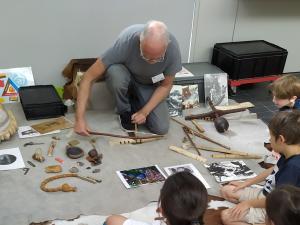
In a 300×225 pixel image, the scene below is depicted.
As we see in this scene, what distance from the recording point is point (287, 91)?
9.52ft

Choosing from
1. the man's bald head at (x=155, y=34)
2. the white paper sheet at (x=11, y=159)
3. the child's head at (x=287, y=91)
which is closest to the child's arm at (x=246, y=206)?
the child's head at (x=287, y=91)

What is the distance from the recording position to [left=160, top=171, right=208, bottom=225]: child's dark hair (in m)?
1.49

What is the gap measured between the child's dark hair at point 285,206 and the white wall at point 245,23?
10.1 feet

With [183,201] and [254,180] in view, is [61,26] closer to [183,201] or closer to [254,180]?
[254,180]

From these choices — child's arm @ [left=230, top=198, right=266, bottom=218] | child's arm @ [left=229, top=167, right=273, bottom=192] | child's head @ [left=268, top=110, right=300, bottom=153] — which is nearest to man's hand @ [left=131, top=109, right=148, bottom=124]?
child's arm @ [left=229, top=167, right=273, bottom=192]

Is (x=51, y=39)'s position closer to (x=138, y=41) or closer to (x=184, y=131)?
(x=138, y=41)

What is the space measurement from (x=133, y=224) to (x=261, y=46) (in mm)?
3298

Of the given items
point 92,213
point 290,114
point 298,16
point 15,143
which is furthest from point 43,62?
point 298,16

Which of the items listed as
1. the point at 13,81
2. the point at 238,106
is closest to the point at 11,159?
the point at 13,81

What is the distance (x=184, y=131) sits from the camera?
347 cm

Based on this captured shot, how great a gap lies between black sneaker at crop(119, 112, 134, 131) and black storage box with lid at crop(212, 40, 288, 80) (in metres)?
1.45

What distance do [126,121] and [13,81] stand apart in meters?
1.21

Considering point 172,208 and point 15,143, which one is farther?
point 15,143

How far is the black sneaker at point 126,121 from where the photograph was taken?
3398 mm
